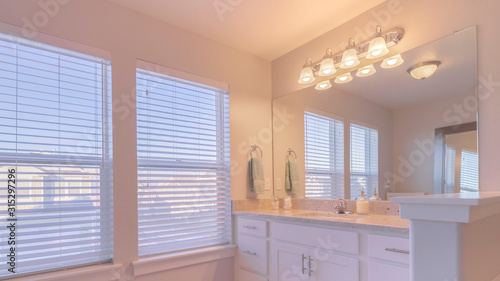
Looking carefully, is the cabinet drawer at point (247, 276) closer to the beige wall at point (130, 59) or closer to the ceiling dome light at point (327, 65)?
the beige wall at point (130, 59)

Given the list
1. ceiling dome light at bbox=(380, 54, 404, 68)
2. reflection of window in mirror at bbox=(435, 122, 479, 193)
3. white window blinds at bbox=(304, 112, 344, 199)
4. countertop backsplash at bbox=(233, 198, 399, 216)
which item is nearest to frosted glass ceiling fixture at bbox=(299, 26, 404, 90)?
ceiling dome light at bbox=(380, 54, 404, 68)

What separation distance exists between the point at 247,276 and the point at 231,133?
3.77ft

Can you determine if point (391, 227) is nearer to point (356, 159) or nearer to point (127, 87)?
point (356, 159)

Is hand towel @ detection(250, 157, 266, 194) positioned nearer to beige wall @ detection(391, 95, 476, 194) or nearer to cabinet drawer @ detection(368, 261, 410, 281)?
beige wall @ detection(391, 95, 476, 194)

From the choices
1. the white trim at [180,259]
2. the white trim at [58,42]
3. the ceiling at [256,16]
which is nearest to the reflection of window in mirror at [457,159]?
the ceiling at [256,16]

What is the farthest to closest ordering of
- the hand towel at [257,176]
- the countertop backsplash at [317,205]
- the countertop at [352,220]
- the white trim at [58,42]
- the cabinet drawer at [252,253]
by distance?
the hand towel at [257,176] < the cabinet drawer at [252,253] < the countertop backsplash at [317,205] < the white trim at [58,42] < the countertop at [352,220]

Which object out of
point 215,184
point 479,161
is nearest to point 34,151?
point 215,184

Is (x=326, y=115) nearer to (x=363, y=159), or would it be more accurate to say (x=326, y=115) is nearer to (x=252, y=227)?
(x=363, y=159)

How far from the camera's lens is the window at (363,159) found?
7.12 feet

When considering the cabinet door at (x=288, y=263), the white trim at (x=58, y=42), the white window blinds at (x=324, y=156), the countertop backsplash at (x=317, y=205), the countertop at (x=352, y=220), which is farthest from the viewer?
the white window blinds at (x=324, y=156)

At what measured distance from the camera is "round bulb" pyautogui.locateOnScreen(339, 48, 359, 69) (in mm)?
2172

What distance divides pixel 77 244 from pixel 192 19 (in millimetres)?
1672

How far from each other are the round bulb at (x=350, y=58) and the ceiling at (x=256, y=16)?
0.90 feet

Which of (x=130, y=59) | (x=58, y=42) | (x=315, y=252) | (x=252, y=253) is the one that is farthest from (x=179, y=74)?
(x=315, y=252)
